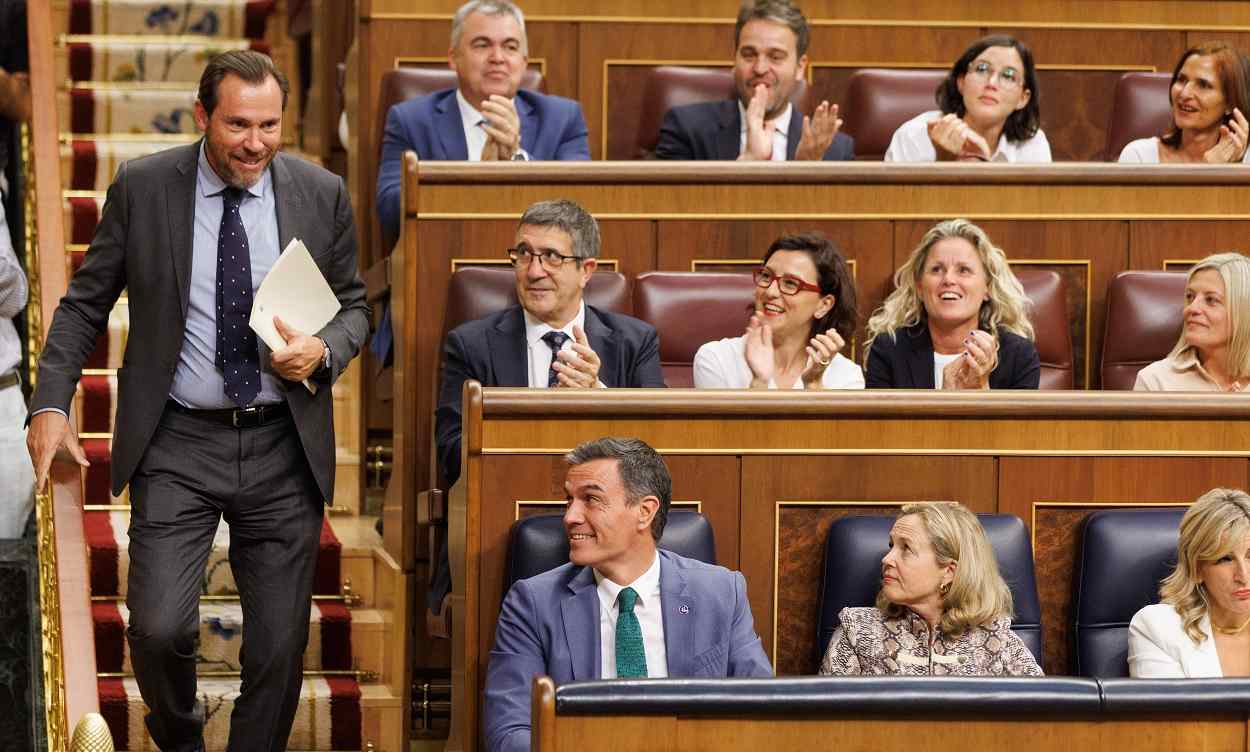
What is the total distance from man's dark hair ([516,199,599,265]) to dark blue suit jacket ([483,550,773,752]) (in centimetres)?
46

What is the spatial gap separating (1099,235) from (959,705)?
1263 millimetres

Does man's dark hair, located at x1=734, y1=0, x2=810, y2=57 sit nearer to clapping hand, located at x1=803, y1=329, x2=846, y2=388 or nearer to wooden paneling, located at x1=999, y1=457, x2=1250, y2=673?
clapping hand, located at x1=803, y1=329, x2=846, y2=388

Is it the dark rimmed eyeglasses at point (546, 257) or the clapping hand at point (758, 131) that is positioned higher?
the clapping hand at point (758, 131)

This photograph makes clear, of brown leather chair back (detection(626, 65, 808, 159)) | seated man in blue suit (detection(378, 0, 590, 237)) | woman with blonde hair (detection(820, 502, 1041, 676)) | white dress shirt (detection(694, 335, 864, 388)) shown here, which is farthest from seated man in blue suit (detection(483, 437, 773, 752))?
brown leather chair back (detection(626, 65, 808, 159))

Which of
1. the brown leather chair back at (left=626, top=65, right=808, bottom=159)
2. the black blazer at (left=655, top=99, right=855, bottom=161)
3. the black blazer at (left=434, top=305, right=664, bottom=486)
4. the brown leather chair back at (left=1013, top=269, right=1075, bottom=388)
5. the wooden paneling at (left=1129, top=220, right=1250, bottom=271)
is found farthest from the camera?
the brown leather chair back at (left=626, top=65, right=808, bottom=159)

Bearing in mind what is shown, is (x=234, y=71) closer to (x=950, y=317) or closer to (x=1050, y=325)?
(x=950, y=317)

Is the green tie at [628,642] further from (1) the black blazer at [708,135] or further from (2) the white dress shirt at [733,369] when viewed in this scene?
(1) the black blazer at [708,135]

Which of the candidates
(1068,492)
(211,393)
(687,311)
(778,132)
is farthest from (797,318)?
(211,393)

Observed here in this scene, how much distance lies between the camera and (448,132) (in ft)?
8.59

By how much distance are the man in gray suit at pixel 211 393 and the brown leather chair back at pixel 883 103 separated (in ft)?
4.21

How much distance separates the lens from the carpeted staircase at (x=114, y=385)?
224cm

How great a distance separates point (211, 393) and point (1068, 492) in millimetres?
851

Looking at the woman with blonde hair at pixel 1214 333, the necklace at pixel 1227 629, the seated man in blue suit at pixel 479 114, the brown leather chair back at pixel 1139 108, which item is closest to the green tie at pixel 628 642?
the necklace at pixel 1227 629

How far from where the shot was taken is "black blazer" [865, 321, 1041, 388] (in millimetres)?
2236
